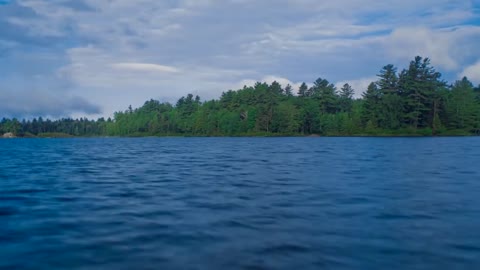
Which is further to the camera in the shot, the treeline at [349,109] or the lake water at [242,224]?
the treeline at [349,109]

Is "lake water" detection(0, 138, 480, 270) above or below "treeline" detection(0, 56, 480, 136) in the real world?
below

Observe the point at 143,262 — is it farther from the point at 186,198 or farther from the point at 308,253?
the point at 186,198

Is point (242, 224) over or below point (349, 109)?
below

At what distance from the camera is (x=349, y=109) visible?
522 ft

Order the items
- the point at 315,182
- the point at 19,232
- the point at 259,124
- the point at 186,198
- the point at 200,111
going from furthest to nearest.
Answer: the point at 200,111 < the point at 259,124 < the point at 315,182 < the point at 186,198 < the point at 19,232

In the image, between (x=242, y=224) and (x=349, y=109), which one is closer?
(x=242, y=224)

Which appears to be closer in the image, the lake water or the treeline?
the lake water

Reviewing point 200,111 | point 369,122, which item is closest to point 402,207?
point 369,122

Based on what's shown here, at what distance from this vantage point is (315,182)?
63.5 ft

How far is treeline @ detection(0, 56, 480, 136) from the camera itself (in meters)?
118

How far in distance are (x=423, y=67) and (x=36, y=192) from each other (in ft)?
396

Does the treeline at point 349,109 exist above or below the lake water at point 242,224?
above

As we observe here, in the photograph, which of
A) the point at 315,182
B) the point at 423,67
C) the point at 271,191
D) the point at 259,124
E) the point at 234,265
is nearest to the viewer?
the point at 234,265

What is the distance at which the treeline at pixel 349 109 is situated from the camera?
11756 cm
